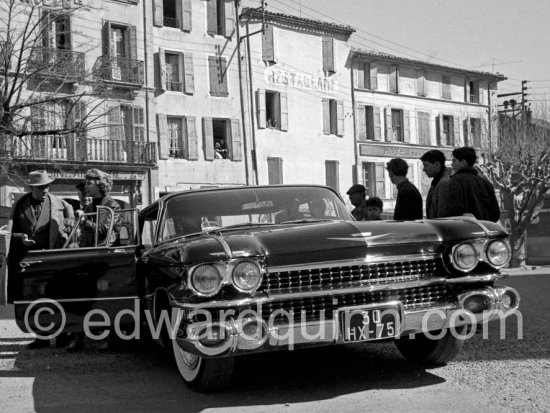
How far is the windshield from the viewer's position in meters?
6.17

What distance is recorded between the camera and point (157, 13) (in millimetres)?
33844

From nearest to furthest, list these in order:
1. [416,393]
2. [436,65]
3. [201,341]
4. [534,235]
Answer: [201,341]
[416,393]
[534,235]
[436,65]

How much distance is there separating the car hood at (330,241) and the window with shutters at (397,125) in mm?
39422

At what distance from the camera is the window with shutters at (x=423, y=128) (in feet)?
150

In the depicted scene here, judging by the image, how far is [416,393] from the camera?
512 centimetres

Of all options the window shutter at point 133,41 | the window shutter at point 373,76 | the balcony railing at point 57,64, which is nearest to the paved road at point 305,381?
the balcony railing at point 57,64

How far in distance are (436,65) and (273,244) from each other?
4282 cm

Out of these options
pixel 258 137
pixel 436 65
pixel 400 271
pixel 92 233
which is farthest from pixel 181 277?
pixel 436 65

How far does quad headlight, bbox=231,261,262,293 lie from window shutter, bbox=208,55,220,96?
3112 centimetres

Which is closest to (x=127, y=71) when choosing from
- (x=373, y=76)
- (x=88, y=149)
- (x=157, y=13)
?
(x=157, y=13)

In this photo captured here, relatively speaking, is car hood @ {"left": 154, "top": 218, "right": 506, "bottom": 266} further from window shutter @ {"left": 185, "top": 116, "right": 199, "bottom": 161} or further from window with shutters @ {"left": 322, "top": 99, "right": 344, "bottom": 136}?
window with shutters @ {"left": 322, "top": 99, "right": 344, "bottom": 136}

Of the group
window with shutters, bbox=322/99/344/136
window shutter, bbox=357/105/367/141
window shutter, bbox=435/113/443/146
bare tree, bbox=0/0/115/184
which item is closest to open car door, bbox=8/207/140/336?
bare tree, bbox=0/0/115/184

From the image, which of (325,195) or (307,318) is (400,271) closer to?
(307,318)

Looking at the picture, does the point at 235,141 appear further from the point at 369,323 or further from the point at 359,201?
the point at 369,323
